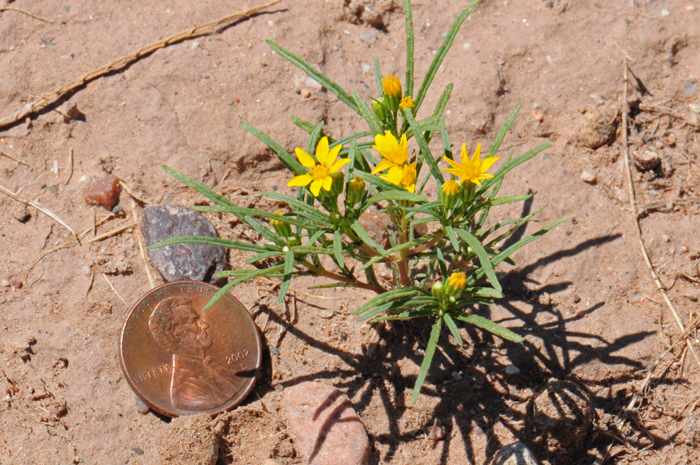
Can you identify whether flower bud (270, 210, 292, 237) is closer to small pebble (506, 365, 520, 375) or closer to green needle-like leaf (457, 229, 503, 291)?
green needle-like leaf (457, 229, 503, 291)

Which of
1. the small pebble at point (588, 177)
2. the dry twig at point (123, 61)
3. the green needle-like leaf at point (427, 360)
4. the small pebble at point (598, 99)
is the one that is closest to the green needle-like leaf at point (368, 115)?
the green needle-like leaf at point (427, 360)

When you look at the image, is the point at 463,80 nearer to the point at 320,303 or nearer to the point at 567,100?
the point at 567,100

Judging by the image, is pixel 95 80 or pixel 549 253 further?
pixel 95 80

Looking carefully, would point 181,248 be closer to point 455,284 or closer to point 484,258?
point 455,284

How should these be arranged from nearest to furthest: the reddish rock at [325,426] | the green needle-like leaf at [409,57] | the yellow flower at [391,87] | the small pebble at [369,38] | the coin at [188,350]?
the yellow flower at [391,87], the green needle-like leaf at [409,57], the reddish rock at [325,426], the coin at [188,350], the small pebble at [369,38]

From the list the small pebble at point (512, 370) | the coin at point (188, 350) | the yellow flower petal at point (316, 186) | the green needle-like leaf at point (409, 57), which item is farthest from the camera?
the small pebble at point (512, 370)

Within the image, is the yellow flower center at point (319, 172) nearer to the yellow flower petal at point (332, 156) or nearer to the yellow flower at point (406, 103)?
the yellow flower petal at point (332, 156)

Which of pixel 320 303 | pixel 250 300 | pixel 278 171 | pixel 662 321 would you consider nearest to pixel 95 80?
pixel 278 171

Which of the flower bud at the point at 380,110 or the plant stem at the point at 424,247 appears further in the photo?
the plant stem at the point at 424,247

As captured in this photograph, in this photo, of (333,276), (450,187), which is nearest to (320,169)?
(450,187)
